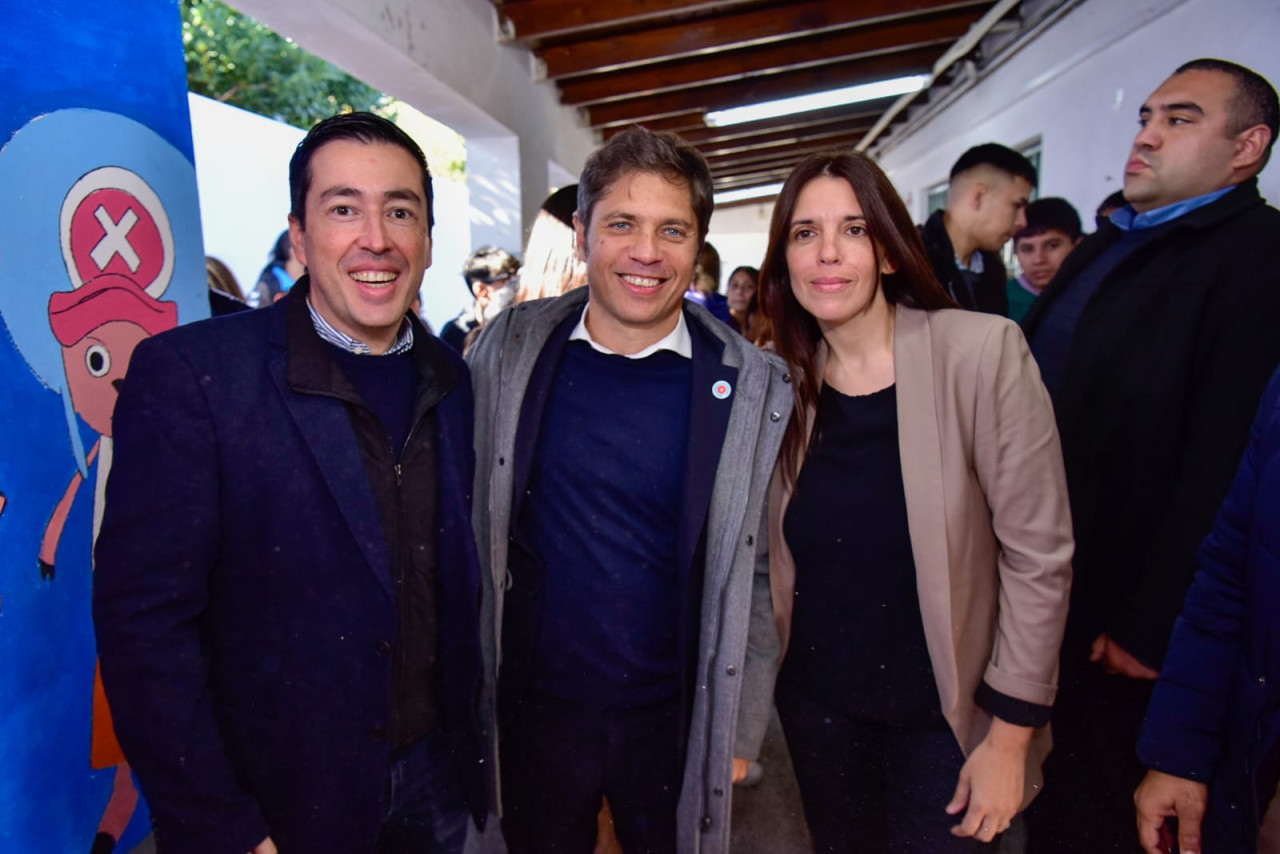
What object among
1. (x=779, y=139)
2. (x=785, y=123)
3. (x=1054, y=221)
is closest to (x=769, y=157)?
(x=779, y=139)

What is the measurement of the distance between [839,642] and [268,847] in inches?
49.2

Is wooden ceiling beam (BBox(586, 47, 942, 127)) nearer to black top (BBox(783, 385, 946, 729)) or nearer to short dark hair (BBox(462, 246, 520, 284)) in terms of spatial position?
short dark hair (BBox(462, 246, 520, 284))

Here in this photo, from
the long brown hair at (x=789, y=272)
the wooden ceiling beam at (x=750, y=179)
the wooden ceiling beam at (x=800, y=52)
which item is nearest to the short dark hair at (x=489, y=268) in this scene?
the long brown hair at (x=789, y=272)

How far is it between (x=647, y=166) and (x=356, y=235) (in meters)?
0.74

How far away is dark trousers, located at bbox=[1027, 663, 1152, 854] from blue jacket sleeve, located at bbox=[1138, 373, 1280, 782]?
998mm

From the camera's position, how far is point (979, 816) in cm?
159

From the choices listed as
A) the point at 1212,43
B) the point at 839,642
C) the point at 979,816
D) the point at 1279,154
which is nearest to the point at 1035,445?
the point at 839,642

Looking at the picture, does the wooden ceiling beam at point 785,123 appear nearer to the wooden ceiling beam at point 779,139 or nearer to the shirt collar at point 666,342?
the wooden ceiling beam at point 779,139

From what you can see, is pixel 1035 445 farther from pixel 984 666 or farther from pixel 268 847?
pixel 268 847

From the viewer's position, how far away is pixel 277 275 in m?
4.73

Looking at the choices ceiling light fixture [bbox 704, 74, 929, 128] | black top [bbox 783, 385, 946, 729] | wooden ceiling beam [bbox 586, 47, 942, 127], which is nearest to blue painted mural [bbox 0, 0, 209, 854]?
black top [bbox 783, 385, 946, 729]

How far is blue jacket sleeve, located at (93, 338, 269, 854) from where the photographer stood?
1.25m

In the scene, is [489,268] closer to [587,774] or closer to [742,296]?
[587,774]

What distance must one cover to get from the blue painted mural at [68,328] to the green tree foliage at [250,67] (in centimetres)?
1474
